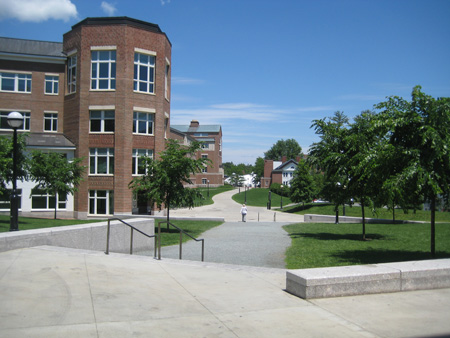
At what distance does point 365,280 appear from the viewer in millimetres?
6676

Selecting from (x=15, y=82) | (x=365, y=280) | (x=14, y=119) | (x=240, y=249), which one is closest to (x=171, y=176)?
(x=240, y=249)

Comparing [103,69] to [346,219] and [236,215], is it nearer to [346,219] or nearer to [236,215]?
[236,215]

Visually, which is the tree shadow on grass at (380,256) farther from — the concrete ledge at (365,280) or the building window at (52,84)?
the building window at (52,84)

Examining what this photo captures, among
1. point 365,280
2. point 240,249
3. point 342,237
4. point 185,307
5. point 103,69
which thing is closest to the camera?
point 185,307

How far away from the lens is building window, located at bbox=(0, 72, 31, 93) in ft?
113

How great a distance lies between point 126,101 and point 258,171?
399 feet

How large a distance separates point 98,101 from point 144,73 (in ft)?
14.8

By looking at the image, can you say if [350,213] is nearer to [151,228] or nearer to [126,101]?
[126,101]

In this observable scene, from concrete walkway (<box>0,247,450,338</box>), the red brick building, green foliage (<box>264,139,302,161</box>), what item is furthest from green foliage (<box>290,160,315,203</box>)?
green foliage (<box>264,139,302,161</box>)

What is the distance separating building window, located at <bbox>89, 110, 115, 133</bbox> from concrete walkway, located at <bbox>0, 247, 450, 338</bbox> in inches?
1031

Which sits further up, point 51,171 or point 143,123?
point 143,123

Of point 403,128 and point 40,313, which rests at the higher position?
point 403,128

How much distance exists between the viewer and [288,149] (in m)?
161

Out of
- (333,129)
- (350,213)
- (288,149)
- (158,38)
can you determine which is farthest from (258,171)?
(333,129)
